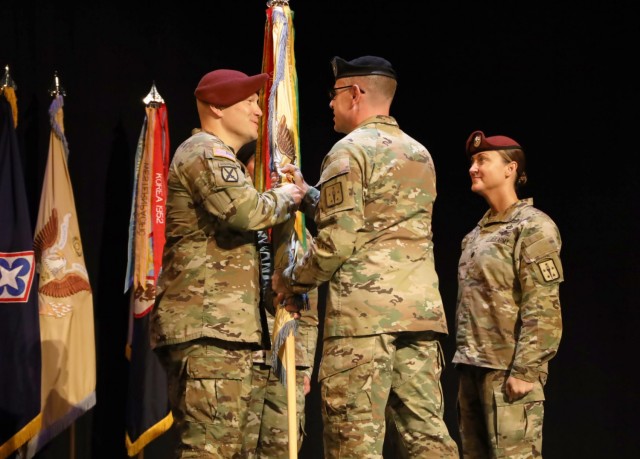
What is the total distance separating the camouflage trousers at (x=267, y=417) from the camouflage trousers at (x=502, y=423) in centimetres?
80

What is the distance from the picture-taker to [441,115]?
571 cm

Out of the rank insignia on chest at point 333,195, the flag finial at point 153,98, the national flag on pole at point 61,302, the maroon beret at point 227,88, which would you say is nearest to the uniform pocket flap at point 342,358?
the rank insignia on chest at point 333,195

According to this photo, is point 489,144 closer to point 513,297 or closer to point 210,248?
point 513,297

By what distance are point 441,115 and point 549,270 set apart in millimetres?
2230

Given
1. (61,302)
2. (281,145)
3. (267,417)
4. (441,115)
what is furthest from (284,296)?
(441,115)

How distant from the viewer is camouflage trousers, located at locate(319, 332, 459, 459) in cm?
273

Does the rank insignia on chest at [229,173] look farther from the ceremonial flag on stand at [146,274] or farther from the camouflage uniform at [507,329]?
the ceremonial flag on stand at [146,274]

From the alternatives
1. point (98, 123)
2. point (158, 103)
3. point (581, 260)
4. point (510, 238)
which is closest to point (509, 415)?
point (510, 238)

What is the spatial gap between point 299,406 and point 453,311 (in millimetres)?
2306

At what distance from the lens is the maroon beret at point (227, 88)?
3.03 m

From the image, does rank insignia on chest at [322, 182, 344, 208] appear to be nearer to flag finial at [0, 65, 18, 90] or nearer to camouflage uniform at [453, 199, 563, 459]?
camouflage uniform at [453, 199, 563, 459]

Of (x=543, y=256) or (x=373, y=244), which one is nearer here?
(x=373, y=244)

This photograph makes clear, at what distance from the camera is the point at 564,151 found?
5453mm

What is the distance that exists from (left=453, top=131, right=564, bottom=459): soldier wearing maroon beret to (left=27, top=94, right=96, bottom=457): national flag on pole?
1.87 m
